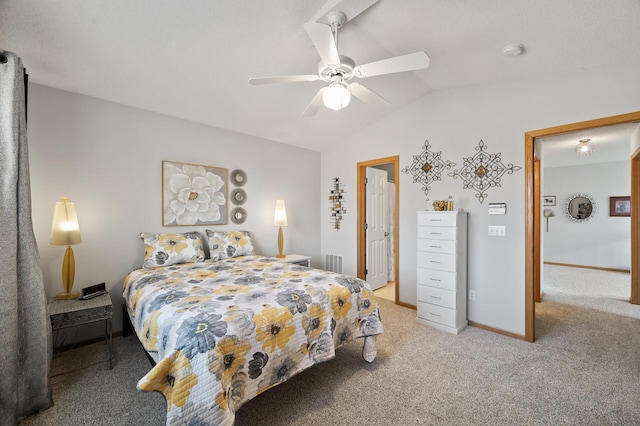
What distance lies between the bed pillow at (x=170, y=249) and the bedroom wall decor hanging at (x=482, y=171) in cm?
319

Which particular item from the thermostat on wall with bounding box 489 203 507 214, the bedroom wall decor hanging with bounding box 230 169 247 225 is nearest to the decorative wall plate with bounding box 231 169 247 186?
the bedroom wall decor hanging with bounding box 230 169 247 225

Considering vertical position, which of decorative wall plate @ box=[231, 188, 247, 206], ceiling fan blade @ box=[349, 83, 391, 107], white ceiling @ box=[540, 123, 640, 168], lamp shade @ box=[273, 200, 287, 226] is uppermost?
white ceiling @ box=[540, 123, 640, 168]

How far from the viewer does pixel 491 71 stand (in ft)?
9.32

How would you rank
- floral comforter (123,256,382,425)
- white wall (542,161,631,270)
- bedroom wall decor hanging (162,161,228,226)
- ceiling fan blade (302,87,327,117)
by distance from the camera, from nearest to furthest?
floral comforter (123,256,382,425), ceiling fan blade (302,87,327,117), bedroom wall decor hanging (162,161,228,226), white wall (542,161,631,270)

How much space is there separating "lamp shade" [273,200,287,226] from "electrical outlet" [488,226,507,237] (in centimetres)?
262

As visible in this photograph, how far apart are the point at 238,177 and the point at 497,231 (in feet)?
10.8

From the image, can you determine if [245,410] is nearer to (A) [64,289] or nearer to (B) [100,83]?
(A) [64,289]

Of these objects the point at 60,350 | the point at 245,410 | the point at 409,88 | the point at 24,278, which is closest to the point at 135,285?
the point at 24,278

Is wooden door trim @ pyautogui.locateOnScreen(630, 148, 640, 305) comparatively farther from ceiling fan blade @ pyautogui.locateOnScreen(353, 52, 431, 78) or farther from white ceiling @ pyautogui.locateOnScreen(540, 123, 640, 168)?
ceiling fan blade @ pyautogui.locateOnScreen(353, 52, 431, 78)

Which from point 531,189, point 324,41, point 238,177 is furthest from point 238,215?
point 531,189

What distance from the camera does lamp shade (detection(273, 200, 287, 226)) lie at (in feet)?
13.6

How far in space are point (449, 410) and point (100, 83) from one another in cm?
392

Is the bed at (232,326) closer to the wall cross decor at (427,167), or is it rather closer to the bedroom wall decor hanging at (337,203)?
the wall cross decor at (427,167)

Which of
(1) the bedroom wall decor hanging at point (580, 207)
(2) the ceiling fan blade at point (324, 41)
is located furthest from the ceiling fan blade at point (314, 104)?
(1) the bedroom wall decor hanging at point (580, 207)
